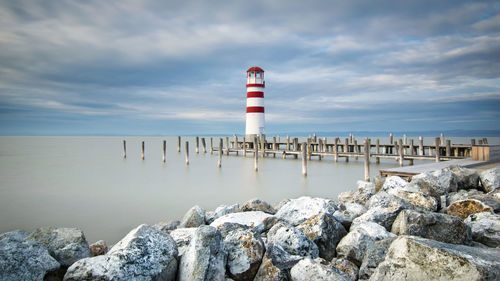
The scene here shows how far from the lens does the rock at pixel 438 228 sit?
4.16 m

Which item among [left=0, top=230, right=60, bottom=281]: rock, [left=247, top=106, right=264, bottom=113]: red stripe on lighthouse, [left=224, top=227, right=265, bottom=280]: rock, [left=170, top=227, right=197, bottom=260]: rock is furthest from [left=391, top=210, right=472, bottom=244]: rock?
Result: [left=247, top=106, right=264, bottom=113]: red stripe on lighthouse

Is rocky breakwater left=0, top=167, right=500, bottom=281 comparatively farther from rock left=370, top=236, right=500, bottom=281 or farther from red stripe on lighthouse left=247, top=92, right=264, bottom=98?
red stripe on lighthouse left=247, top=92, right=264, bottom=98

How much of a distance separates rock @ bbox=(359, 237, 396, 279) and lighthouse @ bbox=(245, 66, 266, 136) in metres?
23.0

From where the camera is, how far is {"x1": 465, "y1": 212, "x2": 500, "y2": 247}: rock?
14.9 ft

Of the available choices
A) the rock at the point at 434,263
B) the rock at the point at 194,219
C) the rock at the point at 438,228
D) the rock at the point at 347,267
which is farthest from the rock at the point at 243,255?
the rock at the point at 194,219

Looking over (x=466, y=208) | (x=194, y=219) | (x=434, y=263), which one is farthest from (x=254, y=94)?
(x=434, y=263)

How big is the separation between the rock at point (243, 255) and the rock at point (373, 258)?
113cm

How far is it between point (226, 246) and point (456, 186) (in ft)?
22.4

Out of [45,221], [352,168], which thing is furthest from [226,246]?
[352,168]

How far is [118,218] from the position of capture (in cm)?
987

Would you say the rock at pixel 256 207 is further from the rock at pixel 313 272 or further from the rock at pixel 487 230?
the rock at pixel 487 230

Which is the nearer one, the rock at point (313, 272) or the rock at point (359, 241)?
the rock at point (313, 272)

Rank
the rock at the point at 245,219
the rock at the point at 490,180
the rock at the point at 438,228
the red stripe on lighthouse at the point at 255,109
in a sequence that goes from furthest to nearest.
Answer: the red stripe on lighthouse at the point at 255,109
the rock at the point at 490,180
the rock at the point at 245,219
the rock at the point at 438,228

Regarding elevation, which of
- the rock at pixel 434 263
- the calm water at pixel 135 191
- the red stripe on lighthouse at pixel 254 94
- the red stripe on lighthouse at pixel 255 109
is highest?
the red stripe on lighthouse at pixel 254 94
